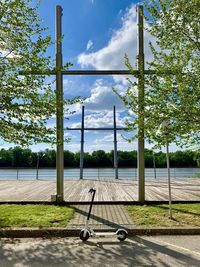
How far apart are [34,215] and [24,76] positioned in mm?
2941

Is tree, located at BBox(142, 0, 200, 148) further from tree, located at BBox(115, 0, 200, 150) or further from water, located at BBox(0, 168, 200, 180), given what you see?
water, located at BBox(0, 168, 200, 180)

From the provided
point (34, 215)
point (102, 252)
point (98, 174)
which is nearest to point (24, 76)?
point (34, 215)

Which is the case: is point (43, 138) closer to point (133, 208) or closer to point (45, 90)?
point (45, 90)

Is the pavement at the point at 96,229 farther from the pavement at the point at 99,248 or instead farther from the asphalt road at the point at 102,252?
the asphalt road at the point at 102,252

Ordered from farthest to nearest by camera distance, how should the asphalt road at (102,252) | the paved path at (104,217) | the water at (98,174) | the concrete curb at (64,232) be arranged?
the water at (98,174)
the paved path at (104,217)
the concrete curb at (64,232)
the asphalt road at (102,252)

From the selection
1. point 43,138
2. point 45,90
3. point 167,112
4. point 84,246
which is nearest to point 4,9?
point 45,90

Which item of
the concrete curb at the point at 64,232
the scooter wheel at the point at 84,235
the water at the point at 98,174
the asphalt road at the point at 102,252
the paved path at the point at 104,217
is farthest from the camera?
the water at the point at 98,174

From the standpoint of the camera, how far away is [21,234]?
4.96 m

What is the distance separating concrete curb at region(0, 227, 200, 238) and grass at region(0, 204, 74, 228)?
247mm

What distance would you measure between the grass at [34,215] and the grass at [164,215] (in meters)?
1.47

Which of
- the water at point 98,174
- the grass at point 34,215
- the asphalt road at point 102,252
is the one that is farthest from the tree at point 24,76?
the water at point 98,174

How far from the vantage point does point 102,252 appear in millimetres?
4121

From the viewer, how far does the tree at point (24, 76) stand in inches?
218

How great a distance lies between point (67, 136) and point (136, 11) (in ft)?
13.2
